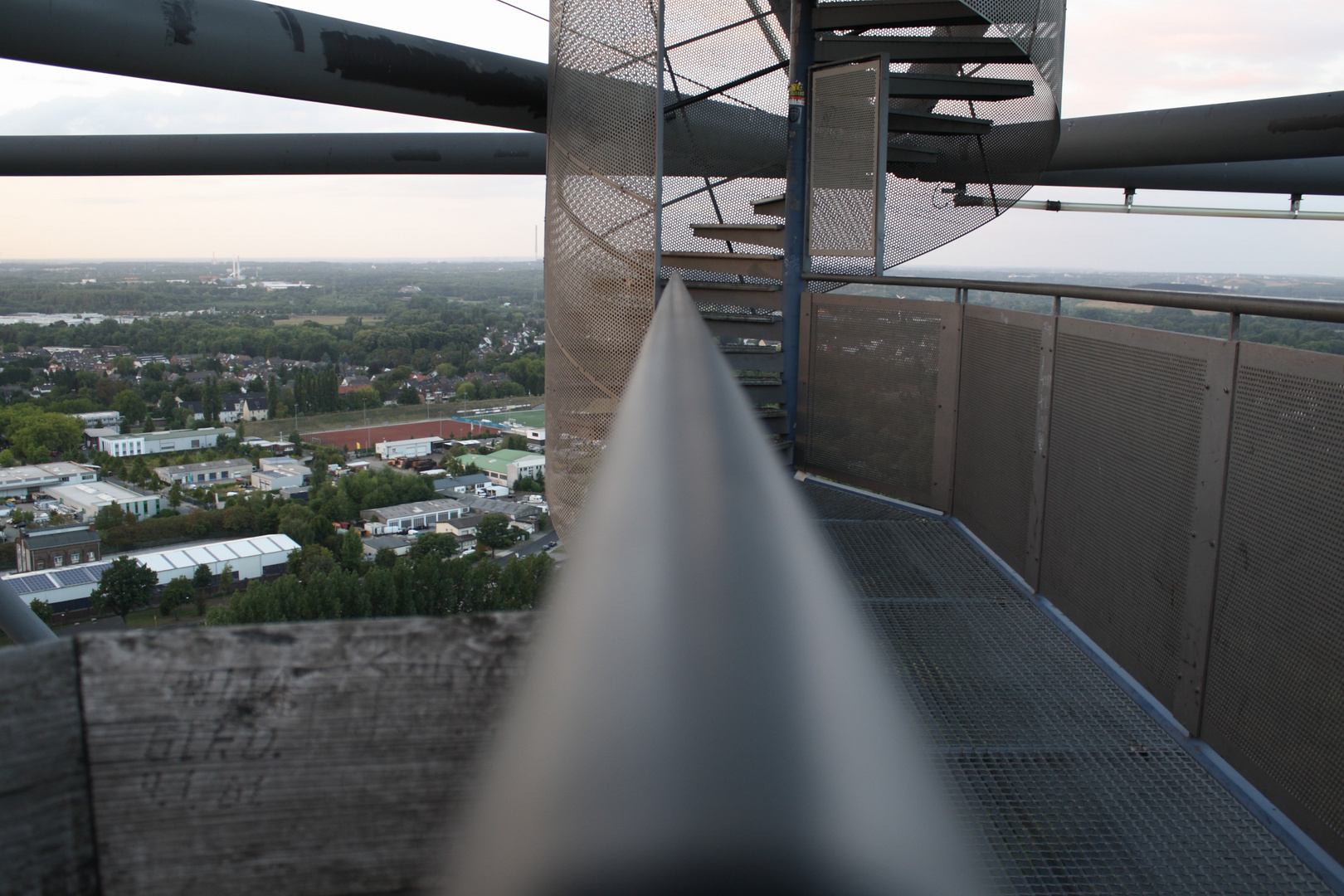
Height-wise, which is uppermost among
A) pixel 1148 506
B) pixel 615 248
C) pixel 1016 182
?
pixel 1016 182

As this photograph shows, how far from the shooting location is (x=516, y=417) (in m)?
30.1

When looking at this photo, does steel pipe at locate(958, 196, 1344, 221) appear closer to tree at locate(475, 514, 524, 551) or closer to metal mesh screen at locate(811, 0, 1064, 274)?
metal mesh screen at locate(811, 0, 1064, 274)

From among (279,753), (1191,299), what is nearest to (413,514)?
(1191,299)

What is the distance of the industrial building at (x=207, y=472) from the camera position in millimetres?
19031

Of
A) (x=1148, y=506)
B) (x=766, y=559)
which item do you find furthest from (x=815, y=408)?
(x=766, y=559)

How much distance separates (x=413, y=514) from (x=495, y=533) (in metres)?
2.57

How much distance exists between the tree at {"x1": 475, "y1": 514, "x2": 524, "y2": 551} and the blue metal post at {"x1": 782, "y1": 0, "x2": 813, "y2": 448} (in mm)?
11516

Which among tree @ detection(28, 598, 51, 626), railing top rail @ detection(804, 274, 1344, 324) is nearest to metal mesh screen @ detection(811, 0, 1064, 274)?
railing top rail @ detection(804, 274, 1344, 324)

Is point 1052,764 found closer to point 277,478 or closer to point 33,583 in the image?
point 33,583

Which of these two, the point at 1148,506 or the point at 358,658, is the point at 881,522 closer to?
the point at 1148,506

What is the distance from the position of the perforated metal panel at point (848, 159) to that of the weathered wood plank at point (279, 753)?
208 inches

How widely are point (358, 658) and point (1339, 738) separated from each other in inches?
85.1

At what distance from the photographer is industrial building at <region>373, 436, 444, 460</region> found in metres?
24.4

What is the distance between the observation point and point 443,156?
25.7ft
